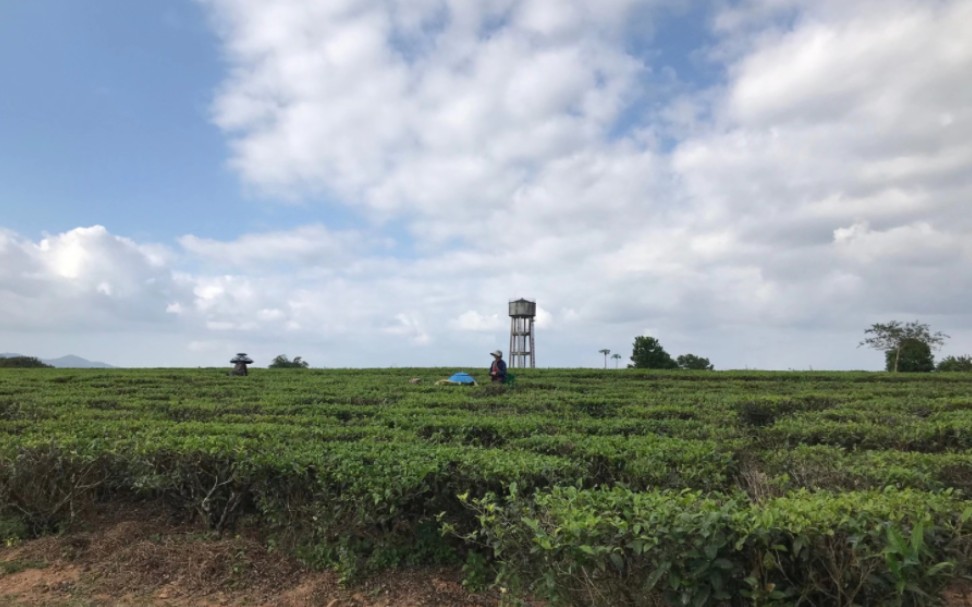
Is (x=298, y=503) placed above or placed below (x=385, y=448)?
below

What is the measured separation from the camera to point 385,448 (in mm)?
5359

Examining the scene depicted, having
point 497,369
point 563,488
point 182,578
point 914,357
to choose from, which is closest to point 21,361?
point 497,369

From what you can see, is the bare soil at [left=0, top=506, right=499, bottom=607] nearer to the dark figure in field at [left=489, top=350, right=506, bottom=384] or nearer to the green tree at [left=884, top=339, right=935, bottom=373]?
the dark figure in field at [left=489, top=350, right=506, bottom=384]

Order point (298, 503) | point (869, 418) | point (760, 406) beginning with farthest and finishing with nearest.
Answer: point (760, 406) → point (869, 418) → point (298, 503)

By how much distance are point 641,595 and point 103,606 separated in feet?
12.3

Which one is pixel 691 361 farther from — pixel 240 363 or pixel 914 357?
pixel 240 363

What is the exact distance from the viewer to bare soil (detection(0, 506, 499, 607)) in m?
4.13

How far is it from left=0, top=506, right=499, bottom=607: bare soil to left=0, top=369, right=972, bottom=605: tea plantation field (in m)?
0.15

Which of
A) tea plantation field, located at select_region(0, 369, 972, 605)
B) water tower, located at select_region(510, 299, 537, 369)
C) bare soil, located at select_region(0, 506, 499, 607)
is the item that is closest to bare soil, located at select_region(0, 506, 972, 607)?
bare soil, located at select_region(0, 506, 499, 607)

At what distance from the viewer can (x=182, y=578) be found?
14.7 feet

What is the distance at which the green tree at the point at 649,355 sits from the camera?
36.8m

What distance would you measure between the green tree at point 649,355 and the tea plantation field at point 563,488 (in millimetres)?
26829

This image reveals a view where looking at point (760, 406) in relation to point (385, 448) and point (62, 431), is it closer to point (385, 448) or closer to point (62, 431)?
point (385, 448)

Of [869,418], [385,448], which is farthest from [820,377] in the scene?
[385,448]
